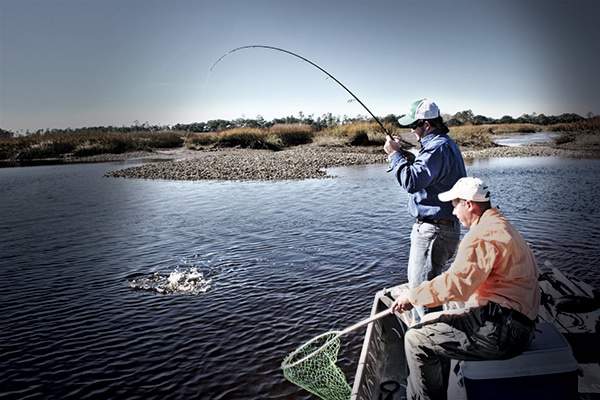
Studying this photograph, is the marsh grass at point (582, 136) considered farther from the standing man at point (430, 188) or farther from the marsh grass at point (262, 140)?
the standing man at point (430, 188)

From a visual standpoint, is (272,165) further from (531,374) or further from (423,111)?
(531,374)

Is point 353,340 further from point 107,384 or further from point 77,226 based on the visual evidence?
point 77,226

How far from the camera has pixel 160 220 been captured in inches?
496

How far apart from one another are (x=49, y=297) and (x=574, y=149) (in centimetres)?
3384

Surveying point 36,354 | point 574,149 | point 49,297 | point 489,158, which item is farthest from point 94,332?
point 574,149

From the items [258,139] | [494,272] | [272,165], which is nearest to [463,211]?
[494,272]

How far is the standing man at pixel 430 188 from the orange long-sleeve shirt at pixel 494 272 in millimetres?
959

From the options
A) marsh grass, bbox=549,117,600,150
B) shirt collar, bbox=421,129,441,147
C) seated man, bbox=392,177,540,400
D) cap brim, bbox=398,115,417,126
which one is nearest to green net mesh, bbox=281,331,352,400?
seated man, bbox=392,177,540,400

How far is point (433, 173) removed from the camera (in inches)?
148

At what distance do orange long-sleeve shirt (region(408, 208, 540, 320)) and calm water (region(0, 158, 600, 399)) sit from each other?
91.0 inches

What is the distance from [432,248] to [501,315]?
1.09 meters

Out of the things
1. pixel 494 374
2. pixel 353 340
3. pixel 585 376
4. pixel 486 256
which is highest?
pixel 486 256

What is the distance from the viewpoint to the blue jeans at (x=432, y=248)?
3.79 m

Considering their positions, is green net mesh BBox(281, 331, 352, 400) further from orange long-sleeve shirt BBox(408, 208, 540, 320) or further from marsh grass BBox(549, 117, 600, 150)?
marsh grass BBox(549, 117, 600, 150)
